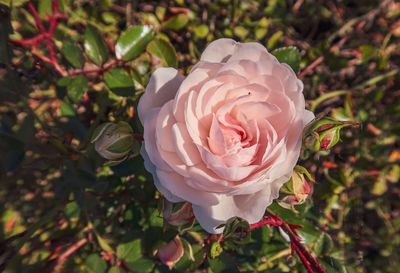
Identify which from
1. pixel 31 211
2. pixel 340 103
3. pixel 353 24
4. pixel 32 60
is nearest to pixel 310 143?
pixel 32 60

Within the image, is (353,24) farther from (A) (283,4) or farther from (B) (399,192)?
(B) (399,192)

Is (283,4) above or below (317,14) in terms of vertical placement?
above

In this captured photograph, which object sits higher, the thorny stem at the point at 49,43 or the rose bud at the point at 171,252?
the thorny stem at the point at 49,43

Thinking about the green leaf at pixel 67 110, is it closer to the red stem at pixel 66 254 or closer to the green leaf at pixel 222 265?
the red stem at pixel 66 254

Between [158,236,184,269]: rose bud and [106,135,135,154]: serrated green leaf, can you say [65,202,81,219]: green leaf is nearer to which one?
[158,236,184,269]: rose bud

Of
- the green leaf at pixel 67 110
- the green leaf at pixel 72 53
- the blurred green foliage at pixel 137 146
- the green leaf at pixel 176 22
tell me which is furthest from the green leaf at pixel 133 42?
the green leaf at pixel 176 22

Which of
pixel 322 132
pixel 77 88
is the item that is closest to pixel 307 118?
pixel 322 132

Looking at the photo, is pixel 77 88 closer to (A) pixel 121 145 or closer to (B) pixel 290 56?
(A) pixel 121 145
